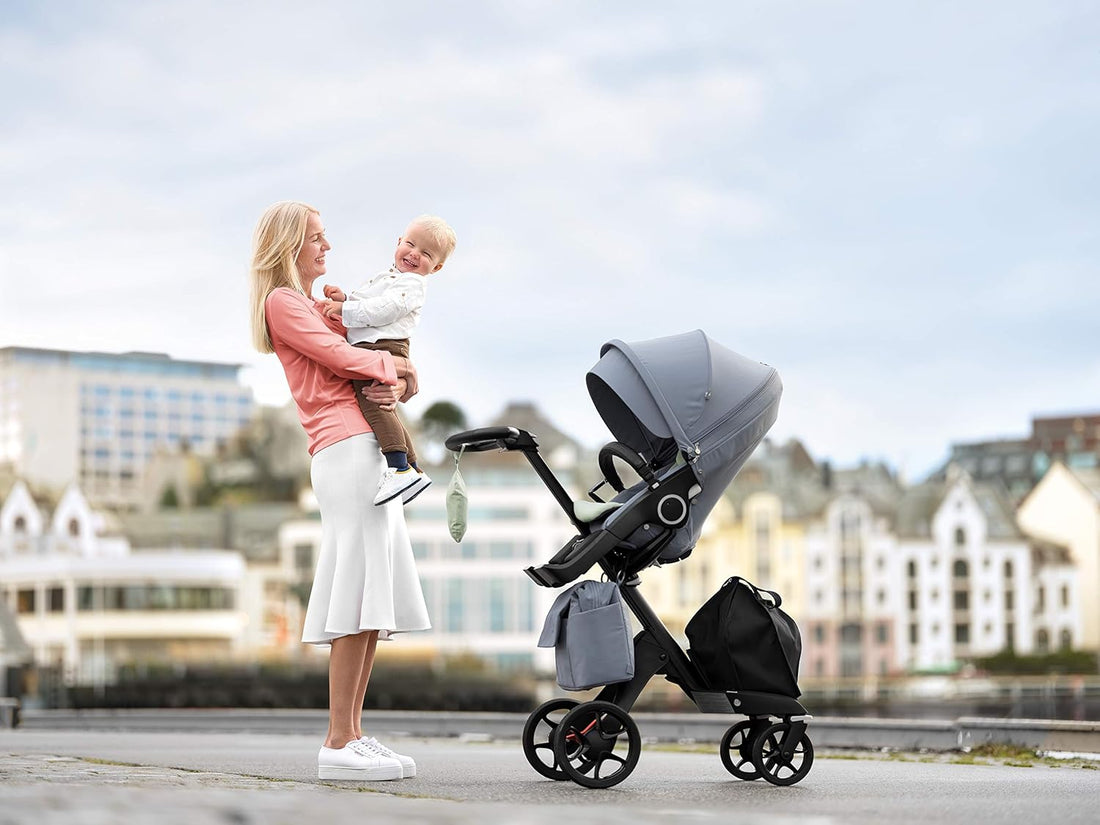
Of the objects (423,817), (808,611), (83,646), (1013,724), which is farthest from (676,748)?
(808,611)

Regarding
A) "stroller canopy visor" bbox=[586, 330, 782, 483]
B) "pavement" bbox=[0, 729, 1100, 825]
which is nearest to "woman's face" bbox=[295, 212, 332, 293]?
"stroller canopy visor" bbox=[586, 330, 782, 483]

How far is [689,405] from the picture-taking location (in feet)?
18.7

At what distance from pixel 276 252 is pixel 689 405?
1.62 meters

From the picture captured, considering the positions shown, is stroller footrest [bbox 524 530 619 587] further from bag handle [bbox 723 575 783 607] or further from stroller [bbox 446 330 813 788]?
bag handle [bbox 723 575 783 607]

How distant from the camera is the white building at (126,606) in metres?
70.3

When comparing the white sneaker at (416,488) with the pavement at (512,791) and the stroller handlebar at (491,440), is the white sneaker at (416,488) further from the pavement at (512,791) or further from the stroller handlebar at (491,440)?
the pavement at (512,791)

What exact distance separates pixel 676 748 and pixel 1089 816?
4.93 metres

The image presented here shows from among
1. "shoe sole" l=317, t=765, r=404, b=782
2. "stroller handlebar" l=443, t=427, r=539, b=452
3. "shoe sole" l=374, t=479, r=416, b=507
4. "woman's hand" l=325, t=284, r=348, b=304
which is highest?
"woman's hand" l=325, t=284, r=348, b=304

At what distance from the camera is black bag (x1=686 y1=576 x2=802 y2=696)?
5543mm

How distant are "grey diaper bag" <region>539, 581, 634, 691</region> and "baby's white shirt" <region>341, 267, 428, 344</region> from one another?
3.71ft

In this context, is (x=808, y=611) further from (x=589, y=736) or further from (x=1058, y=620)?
(x=589, y=736)

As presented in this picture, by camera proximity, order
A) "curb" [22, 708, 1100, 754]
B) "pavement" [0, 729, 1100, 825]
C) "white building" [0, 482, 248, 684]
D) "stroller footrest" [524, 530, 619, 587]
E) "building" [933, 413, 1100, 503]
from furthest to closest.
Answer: "building" [933, 413, 1100, 503] → "white building" [0, 482, 248, 684] → "curb" [22, 708, 1100, 754] → "stroller footrest" [524, 530, 619, 587] → "pavement" [0, 729, 1100, 825]

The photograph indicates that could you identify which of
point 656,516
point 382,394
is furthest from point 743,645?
point 382,394

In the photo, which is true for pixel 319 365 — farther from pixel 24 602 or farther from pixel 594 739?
pixel 24 602
